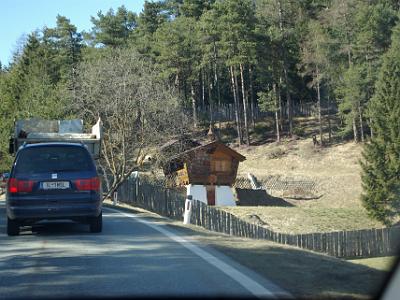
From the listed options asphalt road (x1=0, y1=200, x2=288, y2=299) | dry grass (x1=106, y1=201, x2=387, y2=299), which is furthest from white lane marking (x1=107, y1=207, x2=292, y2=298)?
dry grass (x1=106, y1=201, x2=387, y2=299)

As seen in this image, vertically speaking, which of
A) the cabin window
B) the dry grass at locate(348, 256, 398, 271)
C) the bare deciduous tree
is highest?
the bare deciduous tree

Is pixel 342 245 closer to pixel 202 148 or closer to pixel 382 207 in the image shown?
pixel 382 207

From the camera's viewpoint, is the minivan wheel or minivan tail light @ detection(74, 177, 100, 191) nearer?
minivan tail light @ detection(74, 177, 100, 191)

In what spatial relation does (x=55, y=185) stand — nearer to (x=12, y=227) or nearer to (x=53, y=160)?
(x=53, y=160)

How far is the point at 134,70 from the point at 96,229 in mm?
26936

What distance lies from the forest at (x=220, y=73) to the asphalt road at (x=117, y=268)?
22.4 meters

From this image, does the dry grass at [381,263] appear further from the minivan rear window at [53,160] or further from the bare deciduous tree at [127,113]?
the bare deciduous tree at [127,113]

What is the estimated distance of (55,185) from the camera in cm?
1284

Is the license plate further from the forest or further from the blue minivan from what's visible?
the forest

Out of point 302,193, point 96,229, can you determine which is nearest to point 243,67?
point 302,193

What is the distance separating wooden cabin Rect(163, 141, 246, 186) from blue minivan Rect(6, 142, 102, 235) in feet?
135

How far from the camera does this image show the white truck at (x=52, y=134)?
19.1 meters

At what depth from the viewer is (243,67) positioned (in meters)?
73.6

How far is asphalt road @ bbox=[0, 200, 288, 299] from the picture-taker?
8.02m
